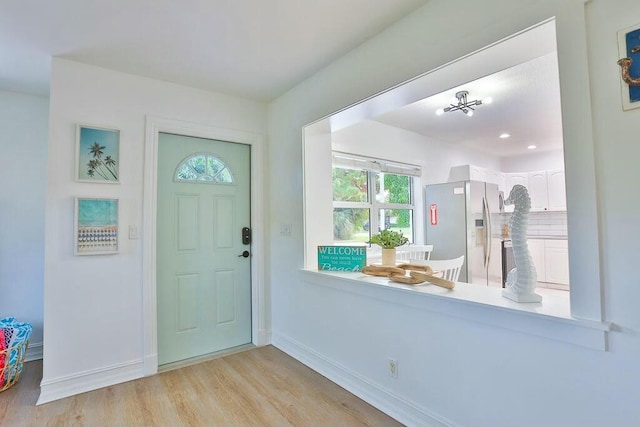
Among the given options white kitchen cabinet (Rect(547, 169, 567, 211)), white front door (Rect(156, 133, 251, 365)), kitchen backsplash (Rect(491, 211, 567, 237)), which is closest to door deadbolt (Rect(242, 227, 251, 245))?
white front door (Rect(156, 133, 251, 365))

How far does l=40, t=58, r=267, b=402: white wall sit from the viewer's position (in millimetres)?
2316

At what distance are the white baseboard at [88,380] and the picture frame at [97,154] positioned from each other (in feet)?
4.76

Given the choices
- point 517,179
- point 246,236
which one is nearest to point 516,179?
point 517,179

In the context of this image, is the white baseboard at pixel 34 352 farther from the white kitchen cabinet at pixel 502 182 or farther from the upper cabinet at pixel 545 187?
the upper cabinet at pixel 545 187

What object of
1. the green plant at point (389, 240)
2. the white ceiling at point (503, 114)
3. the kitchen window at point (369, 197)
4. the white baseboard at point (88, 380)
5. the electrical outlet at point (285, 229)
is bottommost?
the white baseboard at point (88, 380)

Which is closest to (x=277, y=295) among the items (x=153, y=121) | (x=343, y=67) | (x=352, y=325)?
(x=352, y=325)

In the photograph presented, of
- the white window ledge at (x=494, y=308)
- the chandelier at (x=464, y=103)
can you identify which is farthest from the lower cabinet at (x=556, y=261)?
the white window ledge at (x=494, y=308)

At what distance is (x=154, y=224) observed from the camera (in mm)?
2693

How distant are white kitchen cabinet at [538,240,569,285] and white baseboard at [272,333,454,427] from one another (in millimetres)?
4370

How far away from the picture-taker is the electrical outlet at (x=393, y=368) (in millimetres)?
2014

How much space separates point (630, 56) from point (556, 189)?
4912 mm

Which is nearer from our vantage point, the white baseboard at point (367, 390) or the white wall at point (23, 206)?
the white baseboard at point (367, 390)

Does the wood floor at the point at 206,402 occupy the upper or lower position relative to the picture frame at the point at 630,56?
lower

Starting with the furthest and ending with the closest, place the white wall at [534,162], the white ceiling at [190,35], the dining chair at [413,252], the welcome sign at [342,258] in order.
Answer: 1. the white wall at [534,162]
2. the dining chair at [413,252]
3. the welcome sign at [342,258]
4. the white ceiling at [190,35]
